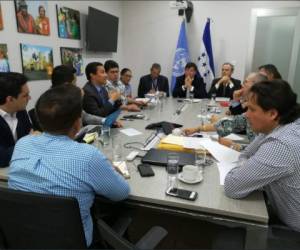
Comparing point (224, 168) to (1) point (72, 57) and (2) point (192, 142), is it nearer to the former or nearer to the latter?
(2) point (192, 142)

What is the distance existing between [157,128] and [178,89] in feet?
8.32

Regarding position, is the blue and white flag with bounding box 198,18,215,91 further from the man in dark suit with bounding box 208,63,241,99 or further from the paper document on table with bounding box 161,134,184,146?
the paper document on table with bounding box 161,134,184,146

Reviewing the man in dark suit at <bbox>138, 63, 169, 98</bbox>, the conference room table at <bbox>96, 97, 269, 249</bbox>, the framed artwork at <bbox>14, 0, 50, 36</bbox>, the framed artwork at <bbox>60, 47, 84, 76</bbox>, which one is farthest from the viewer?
the man in dark suit at <bbox>138, 63, 169, 98</bbox>

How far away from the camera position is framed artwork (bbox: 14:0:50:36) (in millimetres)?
3011

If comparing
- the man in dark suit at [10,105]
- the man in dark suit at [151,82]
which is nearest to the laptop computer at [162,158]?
the man in dark suit at [10,105]

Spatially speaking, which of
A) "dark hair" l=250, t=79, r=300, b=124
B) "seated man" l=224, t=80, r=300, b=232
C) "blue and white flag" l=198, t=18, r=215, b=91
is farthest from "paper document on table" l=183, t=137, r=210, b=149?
"blue and white flag" l=198, t=18, r=215, b=91

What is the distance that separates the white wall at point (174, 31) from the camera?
5.07 metres

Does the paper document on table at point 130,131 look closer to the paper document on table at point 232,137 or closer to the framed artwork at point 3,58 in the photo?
the paper document on table at point 232,137

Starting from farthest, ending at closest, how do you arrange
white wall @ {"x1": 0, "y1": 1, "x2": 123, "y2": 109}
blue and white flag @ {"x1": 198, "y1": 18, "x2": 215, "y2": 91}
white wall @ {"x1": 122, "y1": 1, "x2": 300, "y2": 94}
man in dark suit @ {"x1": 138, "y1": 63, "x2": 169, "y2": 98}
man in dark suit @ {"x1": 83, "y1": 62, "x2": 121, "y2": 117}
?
blue and white flag @ {"x1": 198, "y1": 18, "x2": 215, "y2": 91}
white wall @ {"x1": 122, "y1": 1, "x2": 300, "y2": 94}
man in dark suit @ {"x1": 138, "y1": 63, "x2": 169, "y2": 98}
white wall @ {"x1": 0, "y1": 1, "x2": 123, "y2": 109}
man in dark suit @ {"x1": 83, "y1": 62, "x2": 121, "y2": 117}

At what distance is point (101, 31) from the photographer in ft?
15.0

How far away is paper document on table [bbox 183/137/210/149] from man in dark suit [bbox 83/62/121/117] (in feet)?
3.76

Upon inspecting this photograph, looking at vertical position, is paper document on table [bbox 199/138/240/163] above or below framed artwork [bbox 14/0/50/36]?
below

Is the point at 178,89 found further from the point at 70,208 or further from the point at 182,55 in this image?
the point at 70,208

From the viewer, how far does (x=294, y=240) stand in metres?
1.20
